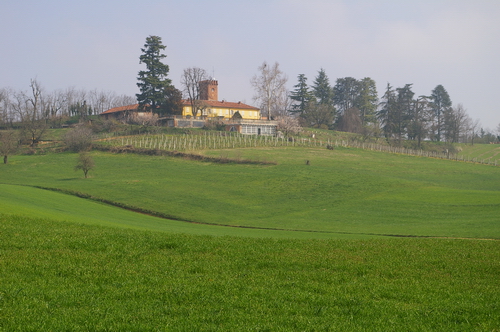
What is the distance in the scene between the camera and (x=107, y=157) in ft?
207

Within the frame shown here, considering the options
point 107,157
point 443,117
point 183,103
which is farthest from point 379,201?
point 443,117

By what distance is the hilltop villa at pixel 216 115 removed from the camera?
91625mm

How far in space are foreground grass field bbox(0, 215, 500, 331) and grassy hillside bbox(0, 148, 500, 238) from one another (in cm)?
1451

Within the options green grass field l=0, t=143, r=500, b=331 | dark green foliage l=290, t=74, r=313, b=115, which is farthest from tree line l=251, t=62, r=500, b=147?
green grass field l=0, t=143, r=500, b=331

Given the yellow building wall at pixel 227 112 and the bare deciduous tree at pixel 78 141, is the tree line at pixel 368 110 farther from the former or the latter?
the bare deciduous tree at pixel 78 141

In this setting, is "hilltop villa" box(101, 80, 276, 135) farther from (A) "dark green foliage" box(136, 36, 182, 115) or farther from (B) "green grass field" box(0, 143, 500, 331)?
(B) "green grass field" box(0, 143, 500, 331)

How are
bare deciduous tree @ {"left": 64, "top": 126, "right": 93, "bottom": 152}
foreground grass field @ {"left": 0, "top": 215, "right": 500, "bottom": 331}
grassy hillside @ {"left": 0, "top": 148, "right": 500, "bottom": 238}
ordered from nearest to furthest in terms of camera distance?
foreground grass field @ {"left": 0, "top": 215, "right": 500, "bottom": 331} < grassy hillside @ {"left": 0, "top": 148, "right": 500, "bottom": 238} < bare deciduous tree @ {"left": 64, "top": 126, "right": 93, "bottom": 152}

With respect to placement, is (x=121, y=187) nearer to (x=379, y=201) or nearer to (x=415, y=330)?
(x=379, y=201)

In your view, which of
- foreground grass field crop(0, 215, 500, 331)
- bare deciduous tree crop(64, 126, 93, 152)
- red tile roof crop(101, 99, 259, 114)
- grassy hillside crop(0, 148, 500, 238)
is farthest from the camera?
red tile roof crop(101, 99, 259, 114)


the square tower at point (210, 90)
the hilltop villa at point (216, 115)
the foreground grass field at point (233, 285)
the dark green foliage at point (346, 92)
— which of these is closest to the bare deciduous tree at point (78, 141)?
the hilltop villa at point (216, 115)

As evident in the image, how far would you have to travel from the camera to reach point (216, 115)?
341 feet

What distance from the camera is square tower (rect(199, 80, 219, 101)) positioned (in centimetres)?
11875

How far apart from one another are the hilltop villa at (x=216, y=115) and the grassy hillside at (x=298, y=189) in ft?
79.1

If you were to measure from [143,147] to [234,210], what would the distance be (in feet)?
114
